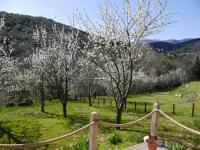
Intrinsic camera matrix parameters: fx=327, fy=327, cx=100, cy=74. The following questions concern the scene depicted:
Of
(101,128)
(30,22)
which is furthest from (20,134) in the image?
(30,22)

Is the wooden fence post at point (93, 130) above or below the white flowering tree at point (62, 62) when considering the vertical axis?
below

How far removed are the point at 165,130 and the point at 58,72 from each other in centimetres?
1198

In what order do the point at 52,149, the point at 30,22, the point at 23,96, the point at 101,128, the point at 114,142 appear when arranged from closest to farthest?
the point at 114,142, the point at 52,149, the point at 101,128, the point at 23,96, the point at 30,22

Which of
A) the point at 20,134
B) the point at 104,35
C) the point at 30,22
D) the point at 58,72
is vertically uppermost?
the point at 30,22

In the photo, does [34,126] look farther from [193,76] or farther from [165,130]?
[193,76]

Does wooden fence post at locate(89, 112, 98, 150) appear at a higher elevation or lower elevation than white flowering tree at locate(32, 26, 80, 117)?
lower

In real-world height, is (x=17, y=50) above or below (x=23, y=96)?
above

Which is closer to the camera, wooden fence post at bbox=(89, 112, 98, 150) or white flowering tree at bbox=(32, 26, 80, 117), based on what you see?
wooden fence post at bbox=(89, 112, 98, 150)

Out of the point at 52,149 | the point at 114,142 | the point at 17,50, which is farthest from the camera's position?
the point at 17,50

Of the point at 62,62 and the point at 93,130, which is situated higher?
the point at 62,62

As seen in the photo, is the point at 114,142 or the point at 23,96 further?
the point at 23,96

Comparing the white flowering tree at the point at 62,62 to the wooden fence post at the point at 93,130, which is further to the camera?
the white flowering tree at the point at 62,62

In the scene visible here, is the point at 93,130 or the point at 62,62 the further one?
the point at 62,62

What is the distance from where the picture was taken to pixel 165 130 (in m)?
18.7
